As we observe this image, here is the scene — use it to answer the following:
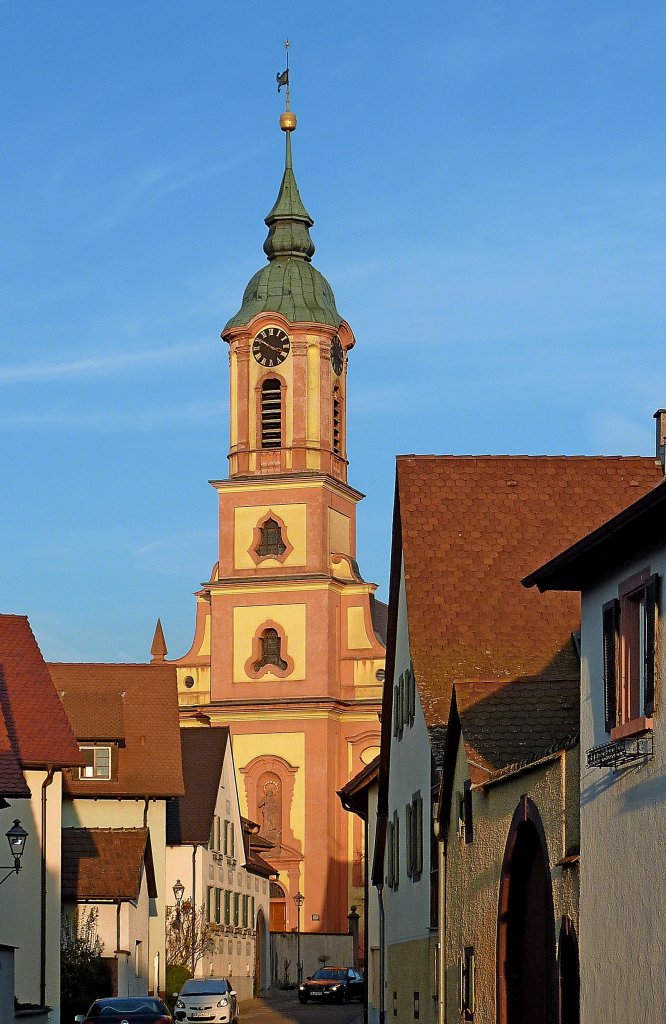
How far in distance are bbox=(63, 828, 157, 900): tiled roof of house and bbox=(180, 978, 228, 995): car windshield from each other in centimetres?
329

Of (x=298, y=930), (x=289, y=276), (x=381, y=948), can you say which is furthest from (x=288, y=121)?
(x=381, y=948)

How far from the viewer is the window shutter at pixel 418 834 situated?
29.5 meters

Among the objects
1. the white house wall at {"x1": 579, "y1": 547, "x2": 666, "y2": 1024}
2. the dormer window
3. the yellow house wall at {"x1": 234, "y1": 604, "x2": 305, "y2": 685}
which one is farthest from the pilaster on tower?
the white house wall at {"x1": 579, "y1": 547, "x2": 666, "y2": 1024}

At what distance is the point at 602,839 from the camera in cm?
1697

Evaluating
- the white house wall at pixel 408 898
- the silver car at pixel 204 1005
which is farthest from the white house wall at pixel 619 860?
the silver car at pixel 204 1005

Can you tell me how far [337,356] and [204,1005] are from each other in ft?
183

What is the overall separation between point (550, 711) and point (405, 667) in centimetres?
897

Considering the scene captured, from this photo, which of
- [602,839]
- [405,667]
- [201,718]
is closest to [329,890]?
[201,718]

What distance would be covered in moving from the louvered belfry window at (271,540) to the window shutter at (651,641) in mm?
73204

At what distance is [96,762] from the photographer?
50250 mm

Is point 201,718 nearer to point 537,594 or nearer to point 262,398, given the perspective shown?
point 262,398

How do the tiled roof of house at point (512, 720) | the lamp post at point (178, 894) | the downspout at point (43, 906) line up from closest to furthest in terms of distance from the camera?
the tiled roof of house at point (512, 720) → the downspout at point (43, 906) → the lamp post at point (178, 894)

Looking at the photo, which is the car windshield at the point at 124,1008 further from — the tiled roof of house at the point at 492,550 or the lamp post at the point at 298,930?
the lamp post at the point at 298,930

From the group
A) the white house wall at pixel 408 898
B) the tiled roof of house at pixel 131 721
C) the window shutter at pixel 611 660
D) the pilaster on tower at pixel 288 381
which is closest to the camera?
the window shutter at pixel 611 660
